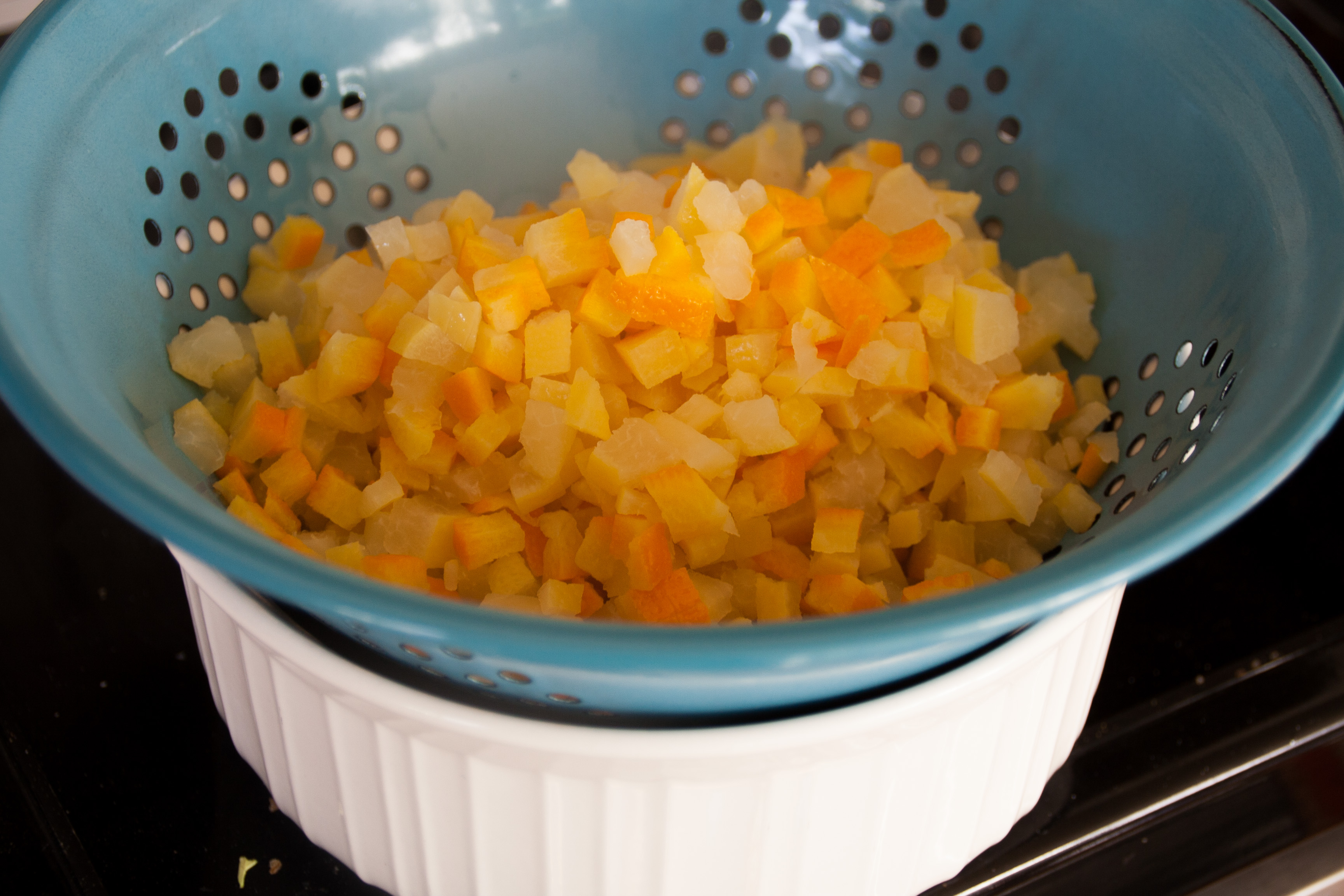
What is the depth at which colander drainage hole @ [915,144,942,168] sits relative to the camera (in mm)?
983

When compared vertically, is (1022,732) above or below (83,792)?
above

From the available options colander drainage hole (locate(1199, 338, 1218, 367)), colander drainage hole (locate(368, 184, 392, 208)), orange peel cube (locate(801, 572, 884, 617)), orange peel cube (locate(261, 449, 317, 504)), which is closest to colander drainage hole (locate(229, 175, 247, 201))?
colander drainage hole (locate(368, 184, 392, 208))

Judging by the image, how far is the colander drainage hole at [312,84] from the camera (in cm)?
89

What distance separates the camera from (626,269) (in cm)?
76

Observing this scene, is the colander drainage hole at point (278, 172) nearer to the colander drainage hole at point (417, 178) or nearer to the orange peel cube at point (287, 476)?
the colander drainage hole at point (417, 178)

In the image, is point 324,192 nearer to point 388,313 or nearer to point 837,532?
point 388,313

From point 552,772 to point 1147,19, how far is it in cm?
69

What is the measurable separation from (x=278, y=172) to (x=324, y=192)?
46mm

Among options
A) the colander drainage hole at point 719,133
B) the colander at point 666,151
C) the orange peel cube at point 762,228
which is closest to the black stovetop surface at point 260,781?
the colander at point 666,151

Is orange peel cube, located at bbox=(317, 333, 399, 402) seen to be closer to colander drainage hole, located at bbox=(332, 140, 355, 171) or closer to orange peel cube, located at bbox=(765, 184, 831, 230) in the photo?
colander drainage hole, located at bbox=(332, 140, 355, 171)

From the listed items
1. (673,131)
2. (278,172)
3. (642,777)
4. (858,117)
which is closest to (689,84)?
(673,131)

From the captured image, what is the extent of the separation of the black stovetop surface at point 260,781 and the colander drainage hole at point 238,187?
0.90ft

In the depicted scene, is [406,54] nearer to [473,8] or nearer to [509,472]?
[473,8]

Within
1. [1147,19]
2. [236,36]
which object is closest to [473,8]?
[236,36]
